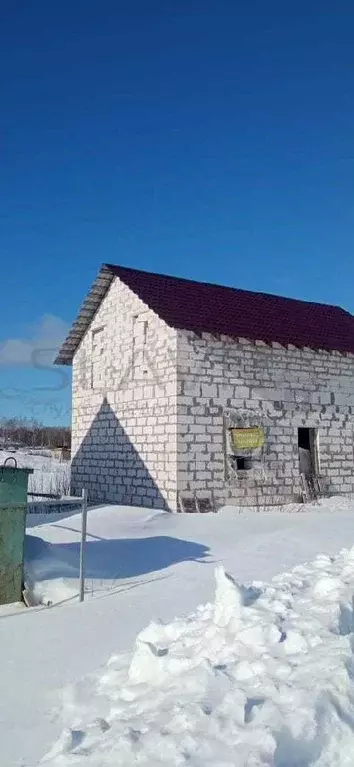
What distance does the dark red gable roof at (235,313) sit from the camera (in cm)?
1581

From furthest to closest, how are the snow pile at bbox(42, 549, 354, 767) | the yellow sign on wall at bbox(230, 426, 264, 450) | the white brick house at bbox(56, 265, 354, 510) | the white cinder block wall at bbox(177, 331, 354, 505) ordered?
the yellow sign on wall at bbox(230, 426, 264, 450), the white brick house at bbox(56, 265, 354, 510), the white cinder block wall at bbox(177, 331, 354, 505), the snow pile at bbox(42, 549, 354, 767)

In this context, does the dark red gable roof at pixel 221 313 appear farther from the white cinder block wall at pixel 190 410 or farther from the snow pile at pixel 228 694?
the snow pile at pixel 228 694

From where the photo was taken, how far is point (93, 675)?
4316 mm

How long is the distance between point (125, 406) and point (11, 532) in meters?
10.1

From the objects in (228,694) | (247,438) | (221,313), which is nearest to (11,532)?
(228,694)

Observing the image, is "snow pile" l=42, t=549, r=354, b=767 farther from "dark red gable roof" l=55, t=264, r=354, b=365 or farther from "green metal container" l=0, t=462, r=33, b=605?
"dark red gable roof" l=55, t=264, r=354, b=365

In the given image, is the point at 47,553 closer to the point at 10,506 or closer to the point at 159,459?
the point at 10,506

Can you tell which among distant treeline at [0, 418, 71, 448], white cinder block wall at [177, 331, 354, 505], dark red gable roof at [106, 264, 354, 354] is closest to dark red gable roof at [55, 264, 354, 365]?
dark red gable roof at [106, 264, 354, 354]

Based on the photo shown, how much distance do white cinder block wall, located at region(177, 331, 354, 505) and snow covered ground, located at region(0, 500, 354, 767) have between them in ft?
22.4

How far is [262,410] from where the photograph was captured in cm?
1589

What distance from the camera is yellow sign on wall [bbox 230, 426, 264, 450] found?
15125 mm

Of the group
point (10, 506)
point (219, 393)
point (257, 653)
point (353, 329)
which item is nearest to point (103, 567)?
point (10, 506)

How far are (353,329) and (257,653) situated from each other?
707 inches

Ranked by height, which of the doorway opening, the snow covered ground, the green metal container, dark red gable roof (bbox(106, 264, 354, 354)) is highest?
dark red gable roof (bbox(106, 264, 354, 354))
